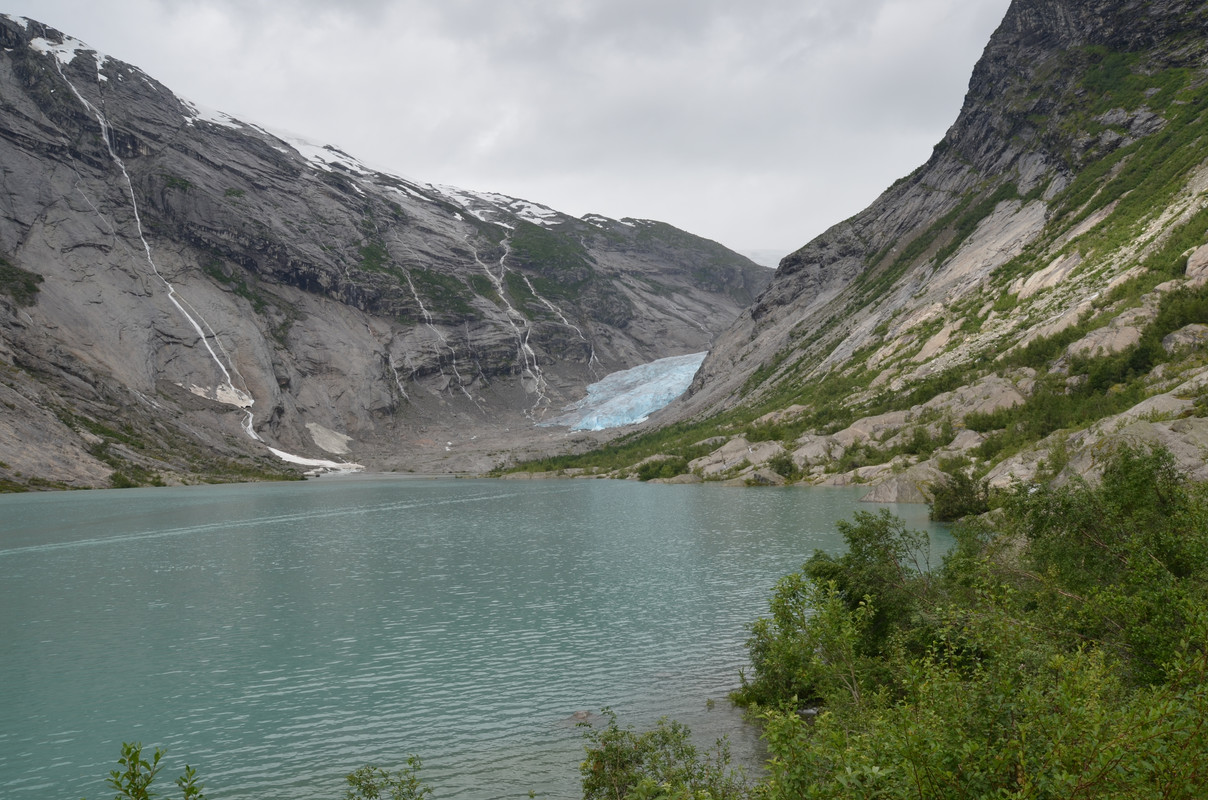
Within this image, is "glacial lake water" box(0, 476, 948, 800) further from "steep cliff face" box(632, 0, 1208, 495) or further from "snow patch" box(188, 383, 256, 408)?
"snow patch" box(188, 383, 256, 408)

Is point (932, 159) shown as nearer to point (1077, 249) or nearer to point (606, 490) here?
point (1077, 249)

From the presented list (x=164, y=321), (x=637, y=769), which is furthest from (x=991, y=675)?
(x=164, y=321)

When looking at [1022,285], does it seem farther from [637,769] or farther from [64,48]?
[64,48]

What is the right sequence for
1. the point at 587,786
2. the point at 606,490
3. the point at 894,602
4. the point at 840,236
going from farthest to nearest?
the point at 840,236 < the point at 606,490 < the point at 894,602 < the point at 587,786

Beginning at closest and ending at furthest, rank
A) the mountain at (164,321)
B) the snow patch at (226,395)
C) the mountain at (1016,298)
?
the mountain at (1016,298) < the mountain at (164,321) < the snow patch at (226,395)

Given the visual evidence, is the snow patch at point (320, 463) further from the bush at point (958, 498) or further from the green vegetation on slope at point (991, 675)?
the green vegetation on slope at point (991, 675)

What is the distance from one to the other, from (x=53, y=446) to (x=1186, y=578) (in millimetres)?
116797

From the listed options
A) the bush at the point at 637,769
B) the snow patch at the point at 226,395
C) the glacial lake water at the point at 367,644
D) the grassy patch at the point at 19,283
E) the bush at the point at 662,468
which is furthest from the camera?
the snow patch at the point at 226,395

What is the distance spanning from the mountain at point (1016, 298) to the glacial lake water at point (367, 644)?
496 inches

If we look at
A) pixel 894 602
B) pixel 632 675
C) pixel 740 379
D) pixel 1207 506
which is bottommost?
pixel 632 675

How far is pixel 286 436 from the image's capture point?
148875 millimetres

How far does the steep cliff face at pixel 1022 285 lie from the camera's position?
50.5m

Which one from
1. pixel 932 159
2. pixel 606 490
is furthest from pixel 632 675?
pixel 932 159

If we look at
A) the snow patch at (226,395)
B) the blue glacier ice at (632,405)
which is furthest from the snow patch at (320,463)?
the blue glacier ice at (632,405)
